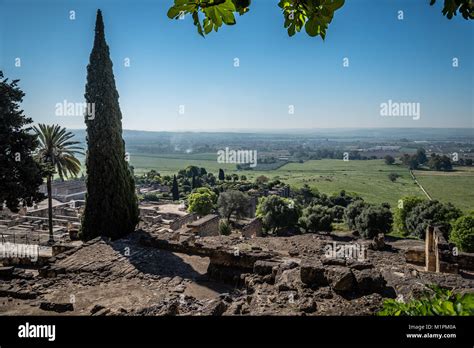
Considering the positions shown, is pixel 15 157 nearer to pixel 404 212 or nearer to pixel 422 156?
pixel 404 212

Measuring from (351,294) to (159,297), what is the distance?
15.4 ft

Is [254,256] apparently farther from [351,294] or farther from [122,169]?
[122,169]

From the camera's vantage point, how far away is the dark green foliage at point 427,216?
26547mm

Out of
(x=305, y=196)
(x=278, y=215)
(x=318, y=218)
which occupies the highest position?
(x=278, y=215)

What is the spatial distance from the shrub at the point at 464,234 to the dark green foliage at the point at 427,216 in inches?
154

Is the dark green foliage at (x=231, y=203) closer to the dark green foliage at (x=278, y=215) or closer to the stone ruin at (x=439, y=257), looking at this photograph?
the dark green foliage at (x=278, y=215)

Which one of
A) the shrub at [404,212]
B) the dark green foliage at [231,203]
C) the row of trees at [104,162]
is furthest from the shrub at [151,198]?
the row of trees at [104,162]

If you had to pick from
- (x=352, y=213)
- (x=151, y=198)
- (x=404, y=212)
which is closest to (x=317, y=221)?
(x=352, y=213)

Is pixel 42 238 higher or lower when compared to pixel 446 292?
lower

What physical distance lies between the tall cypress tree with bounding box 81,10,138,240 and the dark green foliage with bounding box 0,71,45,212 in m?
3.90

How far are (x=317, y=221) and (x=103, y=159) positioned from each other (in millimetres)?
19927

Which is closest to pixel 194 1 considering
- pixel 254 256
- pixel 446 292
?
pixel 446 292

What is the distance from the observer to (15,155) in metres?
10.7

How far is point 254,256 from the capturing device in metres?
9.82
